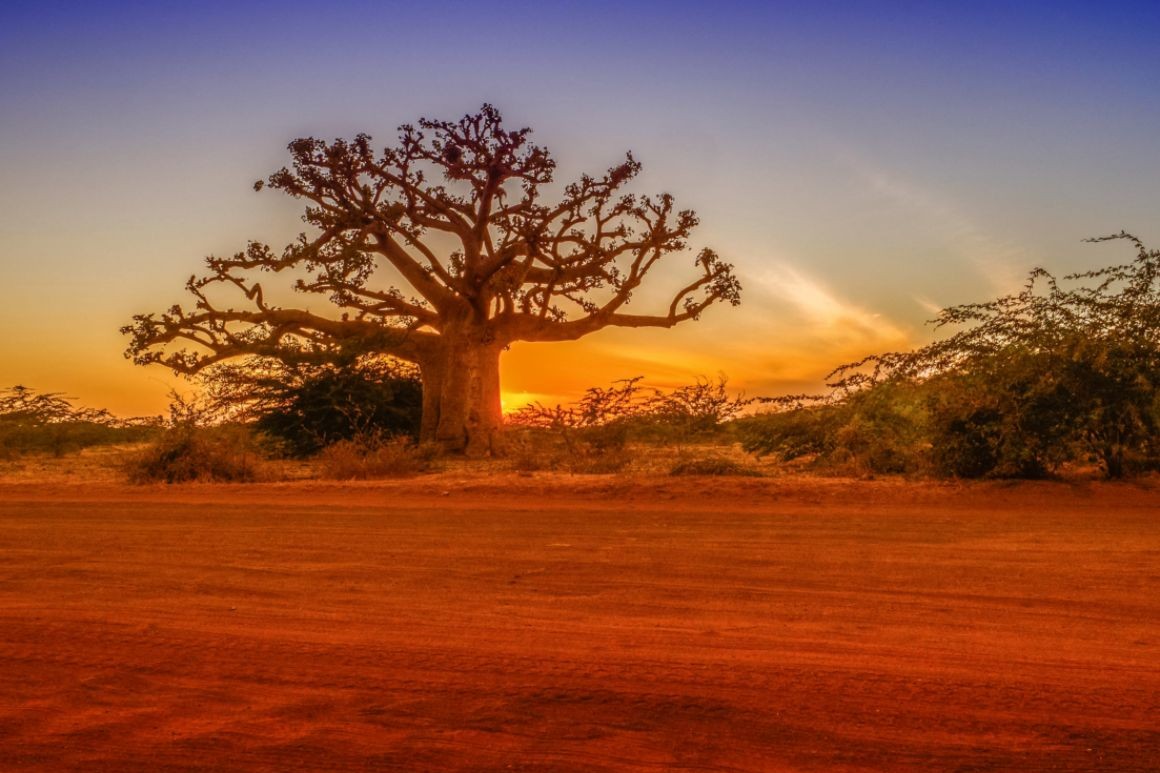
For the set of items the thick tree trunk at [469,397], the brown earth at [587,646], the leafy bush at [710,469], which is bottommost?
the brown earth at [587,646]

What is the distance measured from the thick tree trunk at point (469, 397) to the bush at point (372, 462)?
4.03 m

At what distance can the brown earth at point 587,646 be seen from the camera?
365 cm

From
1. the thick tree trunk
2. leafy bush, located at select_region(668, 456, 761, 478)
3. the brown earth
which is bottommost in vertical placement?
the brown earth

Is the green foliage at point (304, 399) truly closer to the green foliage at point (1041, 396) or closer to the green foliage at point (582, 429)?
the green foliage at point (582, 429)

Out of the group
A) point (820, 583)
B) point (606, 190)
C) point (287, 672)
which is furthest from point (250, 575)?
point (606, 190)

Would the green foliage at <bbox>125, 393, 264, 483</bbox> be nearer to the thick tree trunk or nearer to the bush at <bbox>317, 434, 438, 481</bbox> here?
the bush at <bbox>317, 434, 438, 481</bbox>

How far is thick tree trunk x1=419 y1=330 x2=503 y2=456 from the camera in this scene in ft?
67.8

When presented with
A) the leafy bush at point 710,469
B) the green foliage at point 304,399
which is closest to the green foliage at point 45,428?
the green foliage at point 304,399

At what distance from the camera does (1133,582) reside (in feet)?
20.3

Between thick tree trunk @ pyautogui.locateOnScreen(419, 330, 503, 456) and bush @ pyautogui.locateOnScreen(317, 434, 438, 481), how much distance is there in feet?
13.2

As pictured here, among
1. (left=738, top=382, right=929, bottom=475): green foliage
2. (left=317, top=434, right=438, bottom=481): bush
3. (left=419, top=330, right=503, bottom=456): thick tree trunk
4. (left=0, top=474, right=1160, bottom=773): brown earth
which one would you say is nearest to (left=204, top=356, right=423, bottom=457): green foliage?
(left=419, top=330, right=503, bottom=456): thick tree trunk

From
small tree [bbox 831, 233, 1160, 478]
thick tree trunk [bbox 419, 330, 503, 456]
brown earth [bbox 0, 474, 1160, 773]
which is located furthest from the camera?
thick tree trunk [bbox 419, 330, 503, 456]

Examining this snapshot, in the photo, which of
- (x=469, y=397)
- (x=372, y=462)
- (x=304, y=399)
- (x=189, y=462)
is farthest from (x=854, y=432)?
(x=304, y=399)

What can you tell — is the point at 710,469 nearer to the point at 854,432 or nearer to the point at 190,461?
the point at 854,432
